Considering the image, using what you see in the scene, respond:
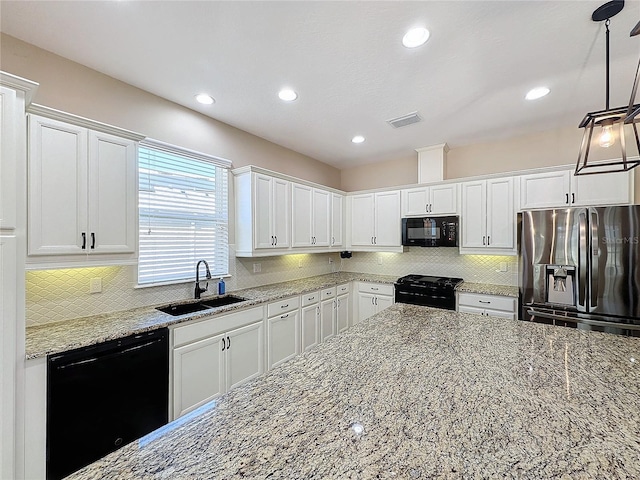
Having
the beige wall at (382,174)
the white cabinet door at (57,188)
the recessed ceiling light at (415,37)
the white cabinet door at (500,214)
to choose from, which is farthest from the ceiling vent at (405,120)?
the white cabinet door at (57,188)

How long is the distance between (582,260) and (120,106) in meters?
4.52

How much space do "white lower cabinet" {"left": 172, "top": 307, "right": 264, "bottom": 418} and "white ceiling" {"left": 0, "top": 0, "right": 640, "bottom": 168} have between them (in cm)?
215

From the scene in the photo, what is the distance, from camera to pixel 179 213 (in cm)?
280

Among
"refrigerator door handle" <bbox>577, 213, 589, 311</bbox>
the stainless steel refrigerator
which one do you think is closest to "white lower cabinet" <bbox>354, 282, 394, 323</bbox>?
the stainless steel refrigerator

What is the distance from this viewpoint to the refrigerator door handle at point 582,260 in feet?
8.32

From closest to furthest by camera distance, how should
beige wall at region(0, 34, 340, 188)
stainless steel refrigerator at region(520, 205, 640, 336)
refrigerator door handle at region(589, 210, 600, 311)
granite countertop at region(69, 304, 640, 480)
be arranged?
granite countertop at region(69, 304, 640, 480)
beige wall at region(0, 34, 340, 188)
stainless steel refrigerator at region(520, 205, 640, 336)
refrigerator door handle at region(589, 210, 600, 311)

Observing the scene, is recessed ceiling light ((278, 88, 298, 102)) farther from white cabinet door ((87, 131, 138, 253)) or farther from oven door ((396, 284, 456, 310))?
oven door ((396, 284, 456, 310))

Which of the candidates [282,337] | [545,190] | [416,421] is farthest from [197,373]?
[545,190]

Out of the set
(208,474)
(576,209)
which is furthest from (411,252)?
(208,474)

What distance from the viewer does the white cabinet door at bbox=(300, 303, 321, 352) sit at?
135 inches

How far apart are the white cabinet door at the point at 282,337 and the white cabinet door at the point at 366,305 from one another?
1.33m

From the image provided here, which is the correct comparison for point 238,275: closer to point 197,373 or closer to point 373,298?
point 197,373

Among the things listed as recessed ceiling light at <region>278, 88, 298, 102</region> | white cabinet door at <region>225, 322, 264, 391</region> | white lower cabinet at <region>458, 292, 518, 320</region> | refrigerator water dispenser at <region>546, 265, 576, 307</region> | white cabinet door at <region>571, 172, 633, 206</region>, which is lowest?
white cabinet door at <region>225, 322, 264, 391</region>

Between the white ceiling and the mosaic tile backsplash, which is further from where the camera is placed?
the mosaic tile backsplash
